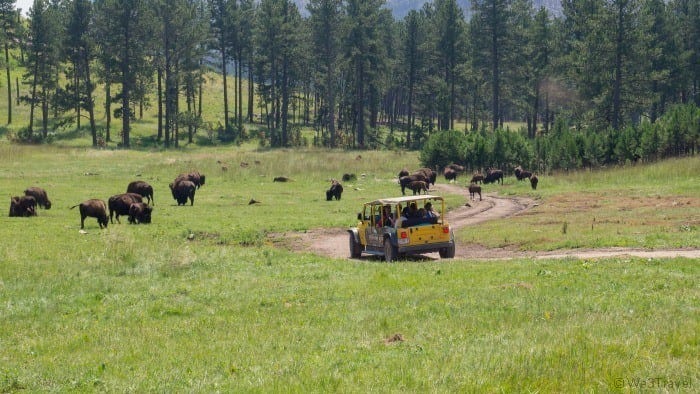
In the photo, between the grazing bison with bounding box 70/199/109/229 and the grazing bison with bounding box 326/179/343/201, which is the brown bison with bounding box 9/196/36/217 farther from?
the grazing bison with bounding box 326/179/343/201

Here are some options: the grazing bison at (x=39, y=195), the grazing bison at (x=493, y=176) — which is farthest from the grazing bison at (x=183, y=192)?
the grazing bison at (x=493, y=176)

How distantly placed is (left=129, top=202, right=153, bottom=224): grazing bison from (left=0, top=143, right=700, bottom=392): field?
134 cm

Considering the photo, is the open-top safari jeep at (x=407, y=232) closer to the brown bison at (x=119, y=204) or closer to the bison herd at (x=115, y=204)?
the bison herd at (x=115, y=204)

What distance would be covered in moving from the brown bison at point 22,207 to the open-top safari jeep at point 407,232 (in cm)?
1779

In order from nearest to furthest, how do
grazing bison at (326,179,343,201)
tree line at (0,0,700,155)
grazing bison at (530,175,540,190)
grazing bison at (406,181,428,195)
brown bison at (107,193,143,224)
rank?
brown bison at (107,193,143,224) < grazing bison at (326,179,343,201) < grazing bison at (406,181,428,195) < grazing bison at (530,175,540,190) < tree line at (0,0,700,155)

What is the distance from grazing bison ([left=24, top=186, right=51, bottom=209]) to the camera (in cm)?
3619

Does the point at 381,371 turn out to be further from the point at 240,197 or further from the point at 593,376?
the point at 240,197

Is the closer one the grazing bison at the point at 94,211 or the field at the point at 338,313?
the field at the point at 338,313

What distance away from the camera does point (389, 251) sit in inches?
899

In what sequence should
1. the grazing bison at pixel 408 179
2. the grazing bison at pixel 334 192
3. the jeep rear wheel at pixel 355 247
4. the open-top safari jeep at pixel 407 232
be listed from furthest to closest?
the grazing bison at pixel 408 179 < the grazing bison at pixel 334 192 < the jeep rear wheel at pixel 355 247 < the open-top safari jeep at pixel 407 232

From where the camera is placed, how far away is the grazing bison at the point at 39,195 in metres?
36.2

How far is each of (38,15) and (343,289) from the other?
87305mm

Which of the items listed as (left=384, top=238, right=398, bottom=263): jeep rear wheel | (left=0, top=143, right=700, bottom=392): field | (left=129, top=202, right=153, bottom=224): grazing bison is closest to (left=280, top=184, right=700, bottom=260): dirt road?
(left=0, top=143, right=700, bottom=392): field

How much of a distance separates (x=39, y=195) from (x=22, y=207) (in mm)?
2863
